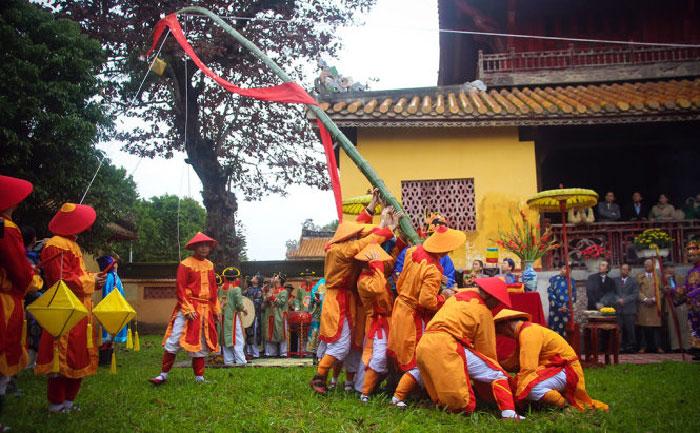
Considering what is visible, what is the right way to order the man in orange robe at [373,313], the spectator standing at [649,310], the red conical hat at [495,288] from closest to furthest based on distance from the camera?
the red conical hat at [495,288]
the man in orange robe at [373,313]
the spectator standing at [649,310]

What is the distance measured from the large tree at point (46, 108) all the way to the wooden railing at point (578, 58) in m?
7.91

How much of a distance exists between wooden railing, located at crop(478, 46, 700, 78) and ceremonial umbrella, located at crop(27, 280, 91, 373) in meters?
9.96

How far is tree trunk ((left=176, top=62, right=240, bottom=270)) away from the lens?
13.9 m

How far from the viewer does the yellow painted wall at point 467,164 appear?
1070 cm

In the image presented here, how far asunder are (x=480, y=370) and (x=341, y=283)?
193 cm

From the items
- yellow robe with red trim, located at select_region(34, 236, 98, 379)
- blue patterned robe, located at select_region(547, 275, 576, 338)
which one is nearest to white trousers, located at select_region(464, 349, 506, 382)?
yellow robe with red trim, located at select_region(34, 236, 98, 379)

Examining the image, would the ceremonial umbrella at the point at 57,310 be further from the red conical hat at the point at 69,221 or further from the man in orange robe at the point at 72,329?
the red conical hat at the point at 69,221

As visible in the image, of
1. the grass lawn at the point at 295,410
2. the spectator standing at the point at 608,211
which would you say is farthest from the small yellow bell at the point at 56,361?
the spectator standing at the point at 608,211

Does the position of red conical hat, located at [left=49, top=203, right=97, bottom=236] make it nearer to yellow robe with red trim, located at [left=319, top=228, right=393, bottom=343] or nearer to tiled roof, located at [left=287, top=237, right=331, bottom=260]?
yellow robe with red trim, located at [left=319, top=228, right=393, bottom=343]

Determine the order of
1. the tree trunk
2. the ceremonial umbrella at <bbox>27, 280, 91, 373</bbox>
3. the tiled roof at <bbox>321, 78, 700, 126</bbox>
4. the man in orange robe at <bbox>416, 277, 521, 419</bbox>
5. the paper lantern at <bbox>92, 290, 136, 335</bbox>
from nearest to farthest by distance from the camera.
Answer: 1. the ceremonial umbrella at <bbox>27, 280, 91, 373</bbox>
2. the man in orange robe at <bbox>416, 277, 521, 419</bbox>
3. the paper lantern at <bbox>92, 290, 136, 335</bbox>
4. the tiled roof at <bbox>321, 78, 700, 126</bbox>
5. the tree trunk

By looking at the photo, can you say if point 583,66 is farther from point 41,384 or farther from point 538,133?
point 41,384

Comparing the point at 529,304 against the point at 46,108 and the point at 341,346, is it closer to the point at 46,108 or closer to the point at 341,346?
the point at 341,346

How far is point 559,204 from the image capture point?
8.96m

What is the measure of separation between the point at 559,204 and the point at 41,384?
771cm
